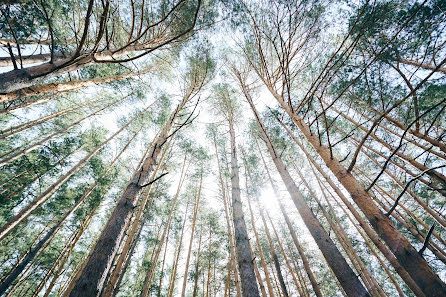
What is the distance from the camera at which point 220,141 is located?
1112 cm

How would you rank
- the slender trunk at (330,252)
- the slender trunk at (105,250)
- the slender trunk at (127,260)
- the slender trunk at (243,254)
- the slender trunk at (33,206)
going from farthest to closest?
the slender trunk at (127,260) → the slender trunk at (33,206) → the slender trunk at (243,254) → the slender trunk at (330,252) → the slender trunk at (105,250)

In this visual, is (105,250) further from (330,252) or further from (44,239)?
(44,239)

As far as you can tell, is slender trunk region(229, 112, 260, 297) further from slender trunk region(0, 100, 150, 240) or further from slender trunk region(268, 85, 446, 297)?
slender trunk region(0, 100, 150, 240)

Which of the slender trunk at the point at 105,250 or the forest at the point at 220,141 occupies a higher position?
the forest at the point at 220,141

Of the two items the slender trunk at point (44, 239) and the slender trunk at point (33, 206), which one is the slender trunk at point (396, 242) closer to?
the slender trunk at point (44, 239)

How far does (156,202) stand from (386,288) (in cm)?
1771

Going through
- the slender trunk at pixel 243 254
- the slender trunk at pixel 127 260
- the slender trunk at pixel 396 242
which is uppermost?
the slender trunk at pixel 127 260

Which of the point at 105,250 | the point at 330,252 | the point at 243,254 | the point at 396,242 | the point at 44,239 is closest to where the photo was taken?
the point at 396,242

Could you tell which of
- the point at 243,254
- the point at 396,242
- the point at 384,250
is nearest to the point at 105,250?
the point at 396,242

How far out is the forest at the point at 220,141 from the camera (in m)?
2.05

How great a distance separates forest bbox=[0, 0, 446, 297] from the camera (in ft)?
6.74

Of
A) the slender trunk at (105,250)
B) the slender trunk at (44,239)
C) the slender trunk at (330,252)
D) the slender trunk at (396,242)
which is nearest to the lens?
the slender trunk at (396,242)

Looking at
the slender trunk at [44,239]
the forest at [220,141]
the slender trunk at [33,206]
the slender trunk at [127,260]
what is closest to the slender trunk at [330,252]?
the forest at [220,141]

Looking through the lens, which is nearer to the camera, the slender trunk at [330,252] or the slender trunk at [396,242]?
the slender trunk at [396,242]
